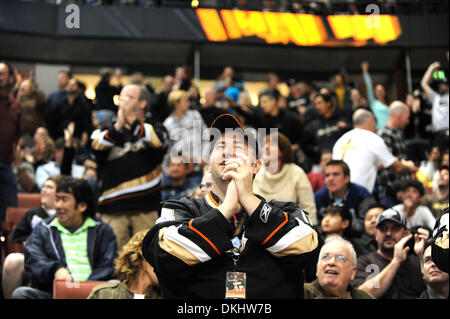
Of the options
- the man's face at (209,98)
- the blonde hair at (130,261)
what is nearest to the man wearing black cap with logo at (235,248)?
the blonde hair at (130,261)

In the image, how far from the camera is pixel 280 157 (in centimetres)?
643

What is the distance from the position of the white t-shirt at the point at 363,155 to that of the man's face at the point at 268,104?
10.0 feet

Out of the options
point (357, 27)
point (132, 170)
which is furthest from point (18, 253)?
point (357, 27)

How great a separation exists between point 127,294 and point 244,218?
1.63m

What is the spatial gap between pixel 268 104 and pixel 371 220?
160 inches

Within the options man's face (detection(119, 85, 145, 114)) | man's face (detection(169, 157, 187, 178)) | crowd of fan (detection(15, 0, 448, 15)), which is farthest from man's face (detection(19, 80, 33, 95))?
man's face (detection(119, 85, 145, 114))

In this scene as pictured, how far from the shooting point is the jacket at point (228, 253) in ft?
9.15

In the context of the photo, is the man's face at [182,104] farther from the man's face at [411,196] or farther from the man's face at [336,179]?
the man's face at [411,196]

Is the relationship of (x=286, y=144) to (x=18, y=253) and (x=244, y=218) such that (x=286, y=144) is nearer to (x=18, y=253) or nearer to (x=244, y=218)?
(x=18, y=253)

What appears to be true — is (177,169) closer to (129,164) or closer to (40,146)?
(129,164)

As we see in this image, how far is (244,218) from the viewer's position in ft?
9.82

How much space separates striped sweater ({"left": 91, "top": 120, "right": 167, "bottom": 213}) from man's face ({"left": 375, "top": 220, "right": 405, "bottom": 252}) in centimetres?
199

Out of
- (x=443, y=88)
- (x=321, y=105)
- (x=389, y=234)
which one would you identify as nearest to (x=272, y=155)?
(x=389, y=234)

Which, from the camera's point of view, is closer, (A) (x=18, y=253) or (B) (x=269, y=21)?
(A) (x=18, y=253)
